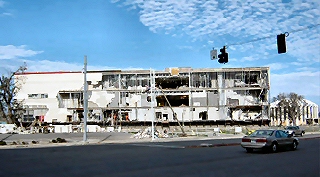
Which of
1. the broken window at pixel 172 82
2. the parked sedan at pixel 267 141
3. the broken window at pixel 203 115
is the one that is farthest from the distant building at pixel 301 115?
the parked sedan at pixel 267 141

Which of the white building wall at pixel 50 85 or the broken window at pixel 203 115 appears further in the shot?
the white building wall at pixel 50 85

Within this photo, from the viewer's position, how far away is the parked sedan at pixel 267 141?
20297 millimetres

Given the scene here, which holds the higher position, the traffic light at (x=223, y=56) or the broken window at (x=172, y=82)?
the broken window at (x=172, y=82)

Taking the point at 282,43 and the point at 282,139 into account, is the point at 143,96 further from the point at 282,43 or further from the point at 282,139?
the point at 282,43

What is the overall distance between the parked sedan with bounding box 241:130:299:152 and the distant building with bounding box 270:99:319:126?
3789 inches

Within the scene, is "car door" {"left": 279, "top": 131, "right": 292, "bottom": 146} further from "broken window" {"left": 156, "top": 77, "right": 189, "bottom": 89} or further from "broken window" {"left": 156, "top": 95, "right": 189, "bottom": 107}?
"broken window" {"left": 156, "top": 77, "right": 189, "bottom": 89}

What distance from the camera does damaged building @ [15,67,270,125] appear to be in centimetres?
8144

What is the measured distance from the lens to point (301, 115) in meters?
125

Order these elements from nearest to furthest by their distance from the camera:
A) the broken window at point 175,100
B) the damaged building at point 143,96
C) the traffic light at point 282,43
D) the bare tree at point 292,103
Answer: the traffic light at point 282,43 → the damaged building at point 143,96 → the broken window at point 175,100 → the bare tree at point 292,103

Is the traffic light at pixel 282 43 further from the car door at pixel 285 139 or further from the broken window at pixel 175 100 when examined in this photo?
the broken window at pixel 175 100

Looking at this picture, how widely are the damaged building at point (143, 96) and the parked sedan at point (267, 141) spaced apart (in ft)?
186

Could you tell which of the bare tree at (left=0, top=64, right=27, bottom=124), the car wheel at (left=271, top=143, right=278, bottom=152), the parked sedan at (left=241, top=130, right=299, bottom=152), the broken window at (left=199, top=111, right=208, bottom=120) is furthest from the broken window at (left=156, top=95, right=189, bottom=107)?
the car wheel at (left=271, top=143, right=278, bottom=152)

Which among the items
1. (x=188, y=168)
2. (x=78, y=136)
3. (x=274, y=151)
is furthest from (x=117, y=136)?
(x=188, y=168)

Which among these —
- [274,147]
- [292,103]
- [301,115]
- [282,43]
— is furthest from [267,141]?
[301,115]
